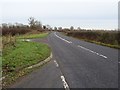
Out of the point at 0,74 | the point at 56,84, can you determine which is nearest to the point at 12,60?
the point at 0,74

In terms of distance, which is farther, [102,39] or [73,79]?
[102,39]

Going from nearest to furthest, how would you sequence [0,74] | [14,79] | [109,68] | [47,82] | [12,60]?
[47,82] < [14,79] < [0,74] < [109,68] < [12,60]

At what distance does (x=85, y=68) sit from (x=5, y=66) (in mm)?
3972

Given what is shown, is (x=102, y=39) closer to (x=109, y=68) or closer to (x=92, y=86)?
(x=109, y=68)

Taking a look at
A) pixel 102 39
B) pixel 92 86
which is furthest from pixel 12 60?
pixel 102 39

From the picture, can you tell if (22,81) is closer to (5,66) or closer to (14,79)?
(14,79)

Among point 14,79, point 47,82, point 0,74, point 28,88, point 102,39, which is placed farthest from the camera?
point 102,39

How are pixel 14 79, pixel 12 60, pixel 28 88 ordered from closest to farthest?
pixel 28 88 < pixel 14 79 < pixel 12 60

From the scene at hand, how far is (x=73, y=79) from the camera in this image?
1105cm

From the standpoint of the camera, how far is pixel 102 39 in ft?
→ 135

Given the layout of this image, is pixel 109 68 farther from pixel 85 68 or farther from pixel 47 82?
pixel 47 82

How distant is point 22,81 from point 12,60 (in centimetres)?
521

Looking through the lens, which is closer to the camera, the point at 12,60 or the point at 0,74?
the point at 0,74

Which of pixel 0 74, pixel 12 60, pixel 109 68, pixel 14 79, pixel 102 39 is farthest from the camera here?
pixel 102 39
